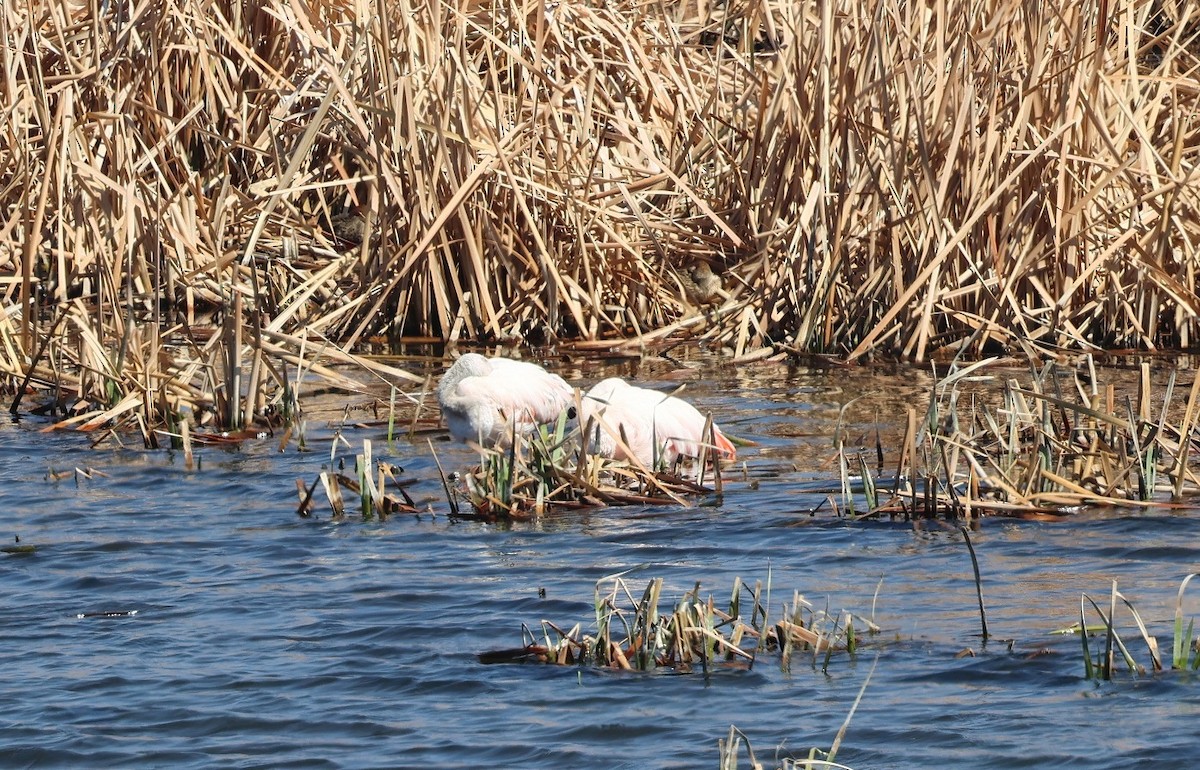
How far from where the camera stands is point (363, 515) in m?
6.25

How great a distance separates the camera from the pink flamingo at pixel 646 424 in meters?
6.69

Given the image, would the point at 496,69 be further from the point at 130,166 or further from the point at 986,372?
the point at 986,372

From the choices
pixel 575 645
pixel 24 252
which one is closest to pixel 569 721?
pixel 575 645

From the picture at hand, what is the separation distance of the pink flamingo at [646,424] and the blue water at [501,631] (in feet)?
0.78

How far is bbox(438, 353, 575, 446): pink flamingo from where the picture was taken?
696cm

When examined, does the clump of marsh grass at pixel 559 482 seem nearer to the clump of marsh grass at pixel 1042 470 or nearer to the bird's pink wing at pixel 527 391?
the bird's pink wing at pixel 527 391

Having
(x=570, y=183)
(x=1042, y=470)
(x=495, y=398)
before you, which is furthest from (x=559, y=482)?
(x=570, y=183)

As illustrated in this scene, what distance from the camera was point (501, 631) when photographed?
483 centimetres

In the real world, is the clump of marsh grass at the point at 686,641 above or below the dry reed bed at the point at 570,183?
below

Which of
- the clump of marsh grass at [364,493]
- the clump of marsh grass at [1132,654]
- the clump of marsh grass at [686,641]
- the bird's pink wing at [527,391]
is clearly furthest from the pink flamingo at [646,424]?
the clump of marsh grass at [1132,654]

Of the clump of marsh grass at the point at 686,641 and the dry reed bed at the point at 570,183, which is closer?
the clump of marsh grass at the point at 686,641

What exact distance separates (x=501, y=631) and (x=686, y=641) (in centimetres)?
64

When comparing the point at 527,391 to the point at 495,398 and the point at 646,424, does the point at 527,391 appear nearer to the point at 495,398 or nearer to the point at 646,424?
the point at 495,398

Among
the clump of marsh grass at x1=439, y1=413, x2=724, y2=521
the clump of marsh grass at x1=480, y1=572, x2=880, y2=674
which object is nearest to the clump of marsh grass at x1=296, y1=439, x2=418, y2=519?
the clump of marsh grass at x1=439, y1=413, x2=724, y2=521
